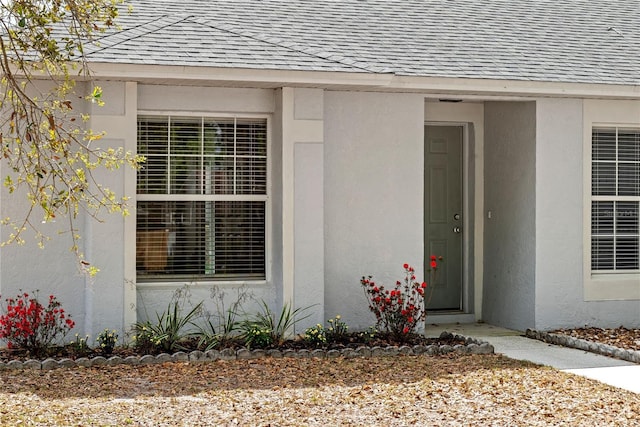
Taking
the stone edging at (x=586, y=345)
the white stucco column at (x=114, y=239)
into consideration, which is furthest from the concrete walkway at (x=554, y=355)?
the white stucco column at (x=114, y=239)

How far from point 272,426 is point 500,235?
20.5 feet

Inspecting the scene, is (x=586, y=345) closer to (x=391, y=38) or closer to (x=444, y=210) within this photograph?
(x=444, y=210)

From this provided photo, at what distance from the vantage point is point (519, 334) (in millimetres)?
12344

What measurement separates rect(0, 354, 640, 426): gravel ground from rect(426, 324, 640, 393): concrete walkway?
13.1 inches

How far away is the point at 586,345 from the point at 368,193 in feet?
10.1

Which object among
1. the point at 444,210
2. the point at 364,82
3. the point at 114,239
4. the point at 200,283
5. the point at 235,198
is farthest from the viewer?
the point at 444,210

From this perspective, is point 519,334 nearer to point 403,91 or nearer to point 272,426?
point 403,91

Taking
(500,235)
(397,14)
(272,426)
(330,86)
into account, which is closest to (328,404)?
(272,426)

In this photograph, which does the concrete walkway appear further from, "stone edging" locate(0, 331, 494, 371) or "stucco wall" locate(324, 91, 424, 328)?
"stucco wall" locate(324, 91, 424, 328)

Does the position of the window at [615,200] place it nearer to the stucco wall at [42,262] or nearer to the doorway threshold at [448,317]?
the doorway threshold at [448,317]

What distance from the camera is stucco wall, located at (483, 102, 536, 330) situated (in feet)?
40.7

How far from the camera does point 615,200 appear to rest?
12.8 m

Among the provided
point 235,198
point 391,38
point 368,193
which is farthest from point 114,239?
point 391,38

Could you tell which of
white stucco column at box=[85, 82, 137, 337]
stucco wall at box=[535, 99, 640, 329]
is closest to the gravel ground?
white stucco column at box=[85, 82, 137, 337]
